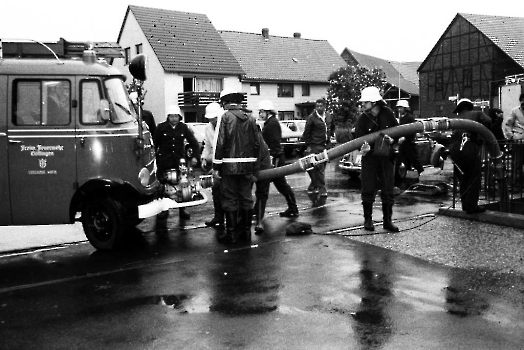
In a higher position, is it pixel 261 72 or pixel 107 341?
pixel 261 72

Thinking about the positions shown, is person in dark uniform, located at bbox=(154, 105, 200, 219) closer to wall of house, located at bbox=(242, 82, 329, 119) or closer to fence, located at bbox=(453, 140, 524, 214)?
fence, located at bbox=(453, 140, 524, 214)

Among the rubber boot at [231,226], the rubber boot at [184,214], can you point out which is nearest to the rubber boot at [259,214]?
the rubber boot at [231,226]

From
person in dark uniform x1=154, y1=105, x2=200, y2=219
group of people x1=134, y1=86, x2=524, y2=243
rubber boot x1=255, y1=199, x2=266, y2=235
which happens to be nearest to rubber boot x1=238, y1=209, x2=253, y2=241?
group of people x1=134, y1=86, x2=524, y2=243

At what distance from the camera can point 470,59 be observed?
5094 centimetres

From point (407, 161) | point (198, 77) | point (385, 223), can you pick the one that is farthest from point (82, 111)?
point (198, 77)

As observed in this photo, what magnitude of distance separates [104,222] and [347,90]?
44130 mm

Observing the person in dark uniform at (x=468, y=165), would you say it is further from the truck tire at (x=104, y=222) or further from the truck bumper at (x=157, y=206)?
the truck tire at (x=104, y=222)

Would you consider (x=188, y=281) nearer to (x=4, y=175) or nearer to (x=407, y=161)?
(x=4, y=175)

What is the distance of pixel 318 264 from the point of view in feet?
23.1

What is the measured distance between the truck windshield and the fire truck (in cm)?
2

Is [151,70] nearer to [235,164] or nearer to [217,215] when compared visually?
[217,215]

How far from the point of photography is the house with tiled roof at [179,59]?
150 ft

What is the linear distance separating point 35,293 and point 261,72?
48.0 meters

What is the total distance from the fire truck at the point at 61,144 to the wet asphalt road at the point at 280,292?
70 centimetres
